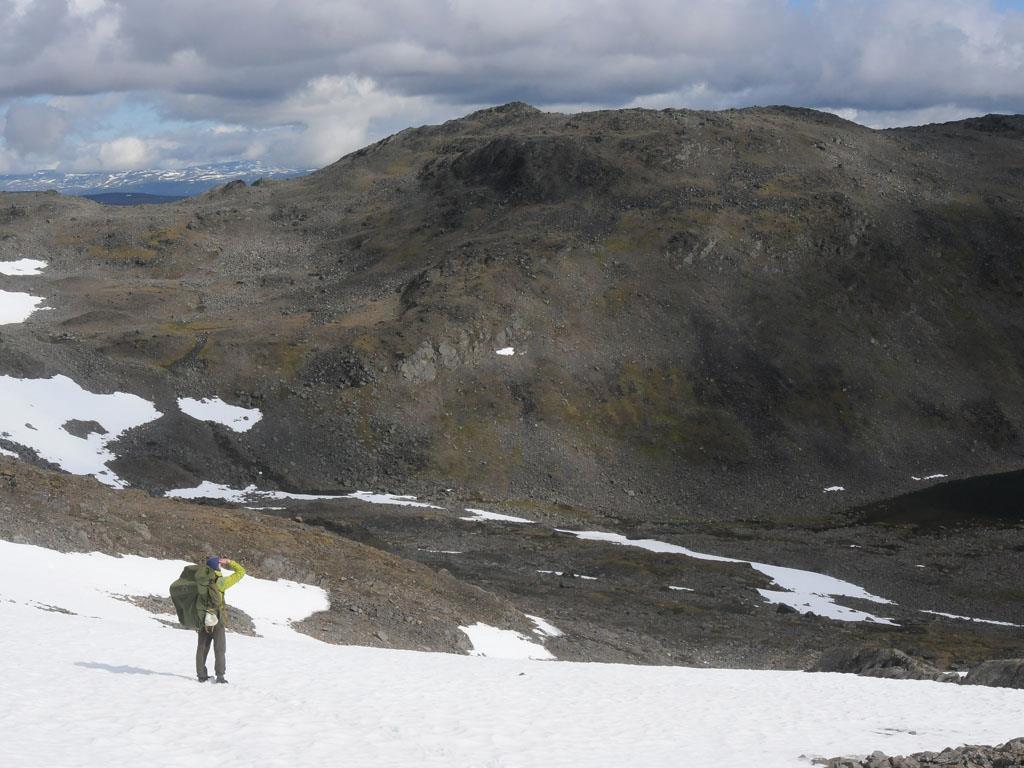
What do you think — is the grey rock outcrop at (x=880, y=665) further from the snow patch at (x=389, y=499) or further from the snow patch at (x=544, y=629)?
the snow patch at (x=389, y=499)

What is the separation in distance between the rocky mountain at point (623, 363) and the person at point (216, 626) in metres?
27.6

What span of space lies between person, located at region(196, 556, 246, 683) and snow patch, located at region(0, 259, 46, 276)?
142m

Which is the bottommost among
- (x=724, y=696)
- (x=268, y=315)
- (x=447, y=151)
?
(x=724, y=696)

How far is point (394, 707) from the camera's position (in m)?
21.6

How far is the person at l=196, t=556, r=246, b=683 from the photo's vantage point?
68.6 feet

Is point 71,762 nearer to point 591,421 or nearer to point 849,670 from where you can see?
point 849,670

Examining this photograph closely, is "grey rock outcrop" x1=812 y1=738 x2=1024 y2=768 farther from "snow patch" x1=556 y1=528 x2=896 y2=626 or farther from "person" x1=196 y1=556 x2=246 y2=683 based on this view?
"snow patch" x1=556 y1=528 x2=896 y2=626

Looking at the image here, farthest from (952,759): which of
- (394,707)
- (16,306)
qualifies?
(16,306)

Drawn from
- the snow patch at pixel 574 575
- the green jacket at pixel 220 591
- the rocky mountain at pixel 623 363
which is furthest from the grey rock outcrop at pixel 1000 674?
the snow patch at pixel 574 575

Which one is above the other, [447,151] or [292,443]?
[447,151]

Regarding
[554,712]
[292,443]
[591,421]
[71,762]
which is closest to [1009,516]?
[591,421]

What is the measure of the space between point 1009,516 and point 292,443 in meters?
72.6

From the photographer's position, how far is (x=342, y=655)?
30.0 metres

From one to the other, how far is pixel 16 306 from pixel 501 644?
112 metres
